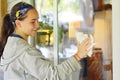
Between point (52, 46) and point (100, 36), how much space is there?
76 cm

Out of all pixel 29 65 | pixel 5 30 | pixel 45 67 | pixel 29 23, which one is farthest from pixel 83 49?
pixel 5 30

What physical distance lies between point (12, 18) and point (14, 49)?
30 centimetres

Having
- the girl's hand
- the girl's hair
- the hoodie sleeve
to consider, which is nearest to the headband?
the girl's hair

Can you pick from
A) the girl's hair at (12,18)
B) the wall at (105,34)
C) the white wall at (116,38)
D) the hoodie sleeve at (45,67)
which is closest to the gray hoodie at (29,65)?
the hoodie sleeve at (45,67)

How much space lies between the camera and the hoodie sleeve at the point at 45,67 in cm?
178

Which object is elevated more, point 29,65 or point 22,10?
point 22,10

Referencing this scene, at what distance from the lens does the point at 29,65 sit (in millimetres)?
1870

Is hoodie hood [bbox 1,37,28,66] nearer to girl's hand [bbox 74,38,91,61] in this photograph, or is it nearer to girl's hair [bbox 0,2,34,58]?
girl's hair [bbox 0,2,34,58]

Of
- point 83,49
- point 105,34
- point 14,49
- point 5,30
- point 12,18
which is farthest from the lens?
point 105,34

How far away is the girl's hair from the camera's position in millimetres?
2049

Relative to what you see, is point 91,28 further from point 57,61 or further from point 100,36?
point 57,61

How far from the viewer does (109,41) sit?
2367 millimetres

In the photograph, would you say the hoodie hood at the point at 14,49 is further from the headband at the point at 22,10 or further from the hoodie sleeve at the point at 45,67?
the headband at the point at 22,10

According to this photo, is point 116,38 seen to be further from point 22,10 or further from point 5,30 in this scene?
point 5,30
